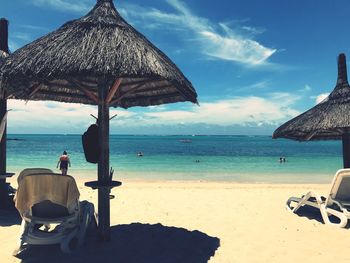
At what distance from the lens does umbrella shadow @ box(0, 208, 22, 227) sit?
19.5ft

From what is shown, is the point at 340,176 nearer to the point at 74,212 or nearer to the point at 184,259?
the point at 184,259

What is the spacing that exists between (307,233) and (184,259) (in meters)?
2.71

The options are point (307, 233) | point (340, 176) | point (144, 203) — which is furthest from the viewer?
point (144, 203)

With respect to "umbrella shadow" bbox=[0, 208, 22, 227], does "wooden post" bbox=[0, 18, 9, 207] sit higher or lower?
higher

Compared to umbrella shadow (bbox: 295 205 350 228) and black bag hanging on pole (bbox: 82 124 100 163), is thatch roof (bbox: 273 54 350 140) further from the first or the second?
black bag hanging on pole (bbox: 82 124 100 163)

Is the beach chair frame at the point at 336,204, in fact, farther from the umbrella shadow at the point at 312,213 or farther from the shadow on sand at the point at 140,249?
the shadow on sand at the point at 140,249

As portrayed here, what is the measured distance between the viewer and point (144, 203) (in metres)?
8.45

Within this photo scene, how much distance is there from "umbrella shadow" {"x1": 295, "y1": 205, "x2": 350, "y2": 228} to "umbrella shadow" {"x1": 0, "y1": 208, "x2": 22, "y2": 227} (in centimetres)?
617

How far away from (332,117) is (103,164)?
212 inches

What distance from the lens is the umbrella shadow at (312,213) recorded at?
657cm

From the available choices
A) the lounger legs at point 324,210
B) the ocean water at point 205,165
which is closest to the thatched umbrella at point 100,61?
the lounger legs at point 324,210

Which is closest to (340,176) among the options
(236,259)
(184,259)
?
(236,259)

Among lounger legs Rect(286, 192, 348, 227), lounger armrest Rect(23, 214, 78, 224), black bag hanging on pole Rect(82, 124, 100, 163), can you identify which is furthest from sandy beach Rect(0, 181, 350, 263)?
black bag hanging on pole Rect(82, 124, 100, 163)

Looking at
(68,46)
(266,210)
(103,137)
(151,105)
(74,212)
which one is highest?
(68,46)
